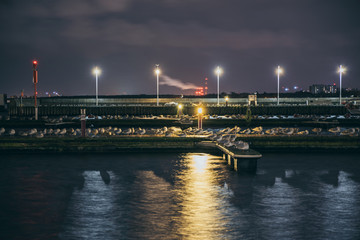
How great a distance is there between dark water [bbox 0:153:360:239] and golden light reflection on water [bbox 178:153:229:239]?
1.0 inches

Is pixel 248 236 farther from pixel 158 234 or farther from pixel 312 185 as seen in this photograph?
pixel 312 185

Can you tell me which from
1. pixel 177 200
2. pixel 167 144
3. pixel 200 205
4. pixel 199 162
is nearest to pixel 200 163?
pixel 199 162

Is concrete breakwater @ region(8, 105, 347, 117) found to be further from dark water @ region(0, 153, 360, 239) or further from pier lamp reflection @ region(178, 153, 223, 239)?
pier lamp reflection @ region(178, 153, 223, 239)

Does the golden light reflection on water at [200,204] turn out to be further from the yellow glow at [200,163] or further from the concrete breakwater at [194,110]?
the concrete breakwater at [194,110]

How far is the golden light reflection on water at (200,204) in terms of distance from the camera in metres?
10.5

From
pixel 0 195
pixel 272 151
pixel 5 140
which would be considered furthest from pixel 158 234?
pixel 5 140

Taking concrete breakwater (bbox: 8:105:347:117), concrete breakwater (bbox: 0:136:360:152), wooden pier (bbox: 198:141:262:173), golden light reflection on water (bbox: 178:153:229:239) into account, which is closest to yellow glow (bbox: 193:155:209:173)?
golden light reflection on water (bbox: 178:153:229:239)

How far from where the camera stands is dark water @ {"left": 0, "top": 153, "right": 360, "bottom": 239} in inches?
415

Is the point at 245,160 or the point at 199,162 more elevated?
the point at 245,160

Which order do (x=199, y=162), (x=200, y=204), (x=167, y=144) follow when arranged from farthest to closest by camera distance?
(x=167, y=144)
(x=199, y=162)
(x=200, y=204)

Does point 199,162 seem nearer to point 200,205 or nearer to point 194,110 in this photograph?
point 200,205

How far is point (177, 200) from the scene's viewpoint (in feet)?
45.1

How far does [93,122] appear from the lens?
46750mm

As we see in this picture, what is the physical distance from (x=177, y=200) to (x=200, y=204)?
0.90m
